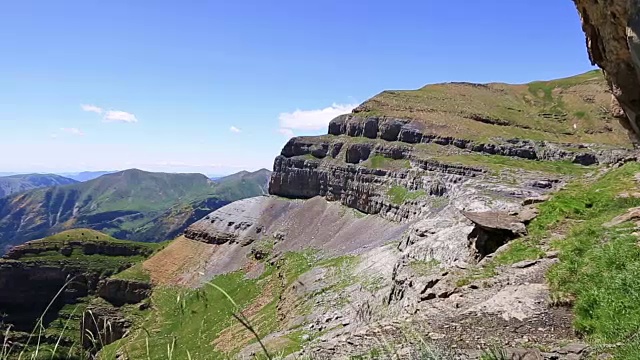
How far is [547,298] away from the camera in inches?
496

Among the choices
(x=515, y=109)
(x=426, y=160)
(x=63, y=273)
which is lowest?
(x=63, y=273)

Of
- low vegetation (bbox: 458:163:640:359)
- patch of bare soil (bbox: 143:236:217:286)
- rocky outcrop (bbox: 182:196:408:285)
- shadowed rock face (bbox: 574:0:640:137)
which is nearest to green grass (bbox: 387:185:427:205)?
rocky outcrop (bbox: 182:196:408:285)

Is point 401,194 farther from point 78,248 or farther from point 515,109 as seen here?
point 78,248

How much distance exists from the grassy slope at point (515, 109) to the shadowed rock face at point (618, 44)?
85680 millimetres

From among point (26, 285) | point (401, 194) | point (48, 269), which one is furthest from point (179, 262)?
point (401, 194)

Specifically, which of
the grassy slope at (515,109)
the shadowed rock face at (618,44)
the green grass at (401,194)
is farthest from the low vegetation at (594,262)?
the grassy slope at (515,109)

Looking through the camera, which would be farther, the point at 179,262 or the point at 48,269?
the point at 48,269

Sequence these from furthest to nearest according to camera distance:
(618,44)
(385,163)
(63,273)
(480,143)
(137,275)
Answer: (63,273) < (137,275) < (385,163) < (480,143) < (618,44)

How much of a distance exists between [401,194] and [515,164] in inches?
846

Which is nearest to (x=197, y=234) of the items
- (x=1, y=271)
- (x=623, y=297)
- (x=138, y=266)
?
(x=138, y=266)

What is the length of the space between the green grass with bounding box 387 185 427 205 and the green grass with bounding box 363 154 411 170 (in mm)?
8086

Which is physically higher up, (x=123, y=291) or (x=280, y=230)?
(x=280, y=230)

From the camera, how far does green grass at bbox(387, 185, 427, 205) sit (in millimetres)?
76975

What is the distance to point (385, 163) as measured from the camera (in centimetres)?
9675
